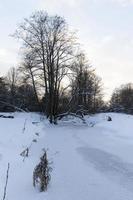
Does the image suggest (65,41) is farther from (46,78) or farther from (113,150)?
(113,150)

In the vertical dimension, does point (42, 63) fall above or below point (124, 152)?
above

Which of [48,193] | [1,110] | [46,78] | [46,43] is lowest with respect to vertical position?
[48,193]

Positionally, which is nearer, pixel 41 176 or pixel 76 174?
pixel 41 176

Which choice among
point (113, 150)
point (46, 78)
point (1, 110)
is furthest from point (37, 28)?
point (113, 150)

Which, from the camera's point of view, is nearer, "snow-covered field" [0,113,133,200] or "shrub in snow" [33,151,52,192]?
"snow-covered field" [0,113,133,200]

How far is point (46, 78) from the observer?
4256 cm

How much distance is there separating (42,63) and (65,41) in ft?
12.6

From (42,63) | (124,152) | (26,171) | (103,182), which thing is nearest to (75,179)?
(103,182)

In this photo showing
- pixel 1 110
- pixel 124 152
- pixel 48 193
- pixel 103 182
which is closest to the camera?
pixel 48 193

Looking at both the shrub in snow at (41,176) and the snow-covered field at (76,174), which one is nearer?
the snow-covered field at (76,174)

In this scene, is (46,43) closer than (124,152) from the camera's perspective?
No

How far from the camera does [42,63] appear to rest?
41938 mm

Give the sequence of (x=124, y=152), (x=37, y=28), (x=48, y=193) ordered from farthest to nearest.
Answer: (x=37, y=28)
(x=124, y=152)
(x=48, y=193)

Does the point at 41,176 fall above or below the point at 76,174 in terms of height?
above
